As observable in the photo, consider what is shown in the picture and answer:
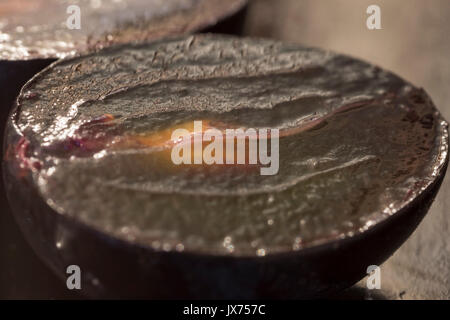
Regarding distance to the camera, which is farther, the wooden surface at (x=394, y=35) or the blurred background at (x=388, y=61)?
the wooden surface at (x=394, y=35)

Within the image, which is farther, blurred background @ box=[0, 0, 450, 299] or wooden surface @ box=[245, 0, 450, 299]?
wooden surface @ box=[245, 0, 450, 299]

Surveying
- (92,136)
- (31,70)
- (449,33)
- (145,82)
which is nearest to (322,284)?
(92,136)

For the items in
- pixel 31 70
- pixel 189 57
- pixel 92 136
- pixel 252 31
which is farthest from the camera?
pixel 252 31

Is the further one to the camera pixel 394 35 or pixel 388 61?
pixel 394 35

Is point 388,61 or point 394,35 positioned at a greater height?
point 394,35

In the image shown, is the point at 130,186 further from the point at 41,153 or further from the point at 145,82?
the point at 145,82
